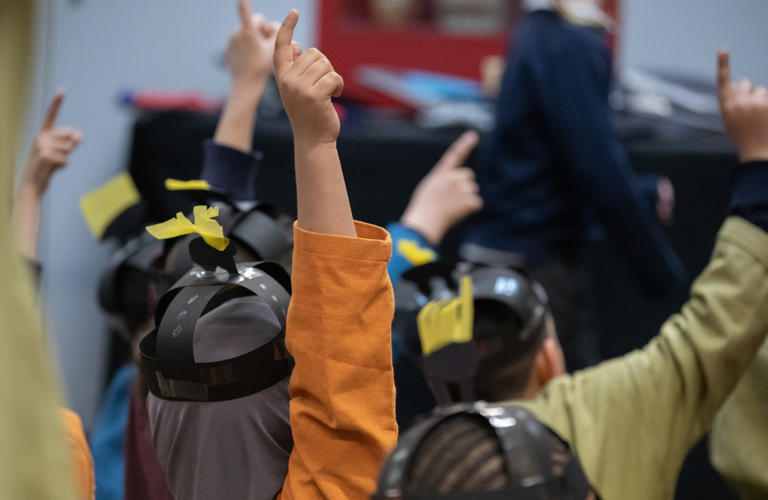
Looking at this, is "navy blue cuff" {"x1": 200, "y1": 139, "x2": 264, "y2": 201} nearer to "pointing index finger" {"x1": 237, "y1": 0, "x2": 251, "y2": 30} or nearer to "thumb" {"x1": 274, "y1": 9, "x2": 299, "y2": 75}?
"pointing index finger" {"x1": 237, "y1": 0, "x2": 251, "y2": 30}

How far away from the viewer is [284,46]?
Answer: 1.61 ft

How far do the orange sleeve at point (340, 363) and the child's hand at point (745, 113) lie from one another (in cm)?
50

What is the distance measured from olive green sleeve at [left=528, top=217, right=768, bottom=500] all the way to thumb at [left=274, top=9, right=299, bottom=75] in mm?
507

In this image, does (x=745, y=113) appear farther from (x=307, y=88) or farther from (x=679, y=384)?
(x=307, y=88)

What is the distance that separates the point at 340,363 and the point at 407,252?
0.44 meters

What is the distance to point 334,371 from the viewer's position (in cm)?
49

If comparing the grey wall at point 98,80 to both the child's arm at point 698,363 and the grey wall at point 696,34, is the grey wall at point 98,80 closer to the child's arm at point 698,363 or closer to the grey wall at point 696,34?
the grey wall at point 696,34

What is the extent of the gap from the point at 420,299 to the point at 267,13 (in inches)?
67.7

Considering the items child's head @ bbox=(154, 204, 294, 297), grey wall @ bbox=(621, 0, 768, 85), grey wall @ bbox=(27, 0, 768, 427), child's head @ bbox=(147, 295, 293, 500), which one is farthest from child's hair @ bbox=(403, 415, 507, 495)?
grey wall @ bbox=(621, 0, 768, 85)

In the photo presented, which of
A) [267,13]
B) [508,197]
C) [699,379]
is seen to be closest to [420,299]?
[699,379]

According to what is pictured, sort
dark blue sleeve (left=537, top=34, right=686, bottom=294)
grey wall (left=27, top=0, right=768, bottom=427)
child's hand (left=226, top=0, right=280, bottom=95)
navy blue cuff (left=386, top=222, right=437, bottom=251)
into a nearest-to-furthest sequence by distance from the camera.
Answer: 1. child's hand (left=226, top=0, right=280, bottom=95)
2. navy blue cuff (left=386, top=222, right=437, bottom=251)
3. dark blue sleeve (left=537, top=34, right=686, bottom=294)
4. grey wall (left=27, top=0, right=768, bottom=427)

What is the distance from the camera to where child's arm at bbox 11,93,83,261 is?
80 centimetres

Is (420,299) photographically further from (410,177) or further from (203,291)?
(410,177)

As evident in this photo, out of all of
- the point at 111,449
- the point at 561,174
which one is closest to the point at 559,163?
the point at 561,174
